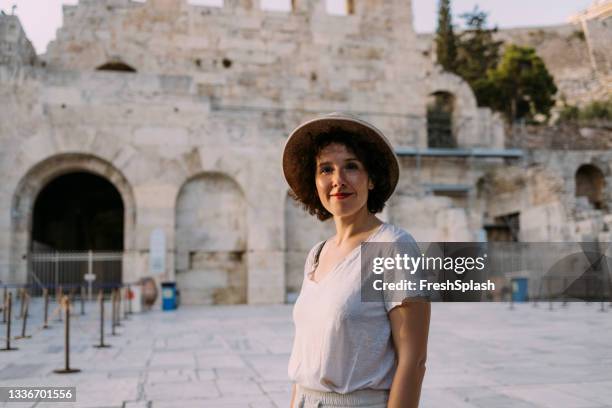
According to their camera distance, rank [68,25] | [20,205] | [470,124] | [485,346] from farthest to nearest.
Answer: [470,124] < [68,25] < [20,205] < [485,346]

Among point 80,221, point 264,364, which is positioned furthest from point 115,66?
point 264,364

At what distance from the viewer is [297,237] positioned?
20.2 m

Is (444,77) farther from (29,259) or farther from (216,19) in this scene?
(29,259)

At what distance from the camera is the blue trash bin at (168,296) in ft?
56.7

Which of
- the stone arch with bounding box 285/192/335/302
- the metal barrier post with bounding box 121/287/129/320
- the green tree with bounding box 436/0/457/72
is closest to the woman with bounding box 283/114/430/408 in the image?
the metal barrier post with bounding box 121/287/129/320

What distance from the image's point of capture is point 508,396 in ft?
17.7

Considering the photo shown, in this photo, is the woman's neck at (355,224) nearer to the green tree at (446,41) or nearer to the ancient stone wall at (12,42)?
the ancient stone wall at (12,42)

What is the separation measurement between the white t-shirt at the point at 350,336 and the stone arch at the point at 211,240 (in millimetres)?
17473

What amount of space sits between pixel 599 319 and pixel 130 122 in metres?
14.1

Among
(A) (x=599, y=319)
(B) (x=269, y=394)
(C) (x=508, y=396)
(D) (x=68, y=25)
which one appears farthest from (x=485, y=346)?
(D) (x=68, y=25)

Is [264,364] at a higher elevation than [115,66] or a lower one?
lower

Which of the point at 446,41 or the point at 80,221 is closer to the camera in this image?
the point at 80,221

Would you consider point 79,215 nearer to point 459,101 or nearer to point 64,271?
point 64,271

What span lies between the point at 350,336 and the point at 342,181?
0.58 meters
